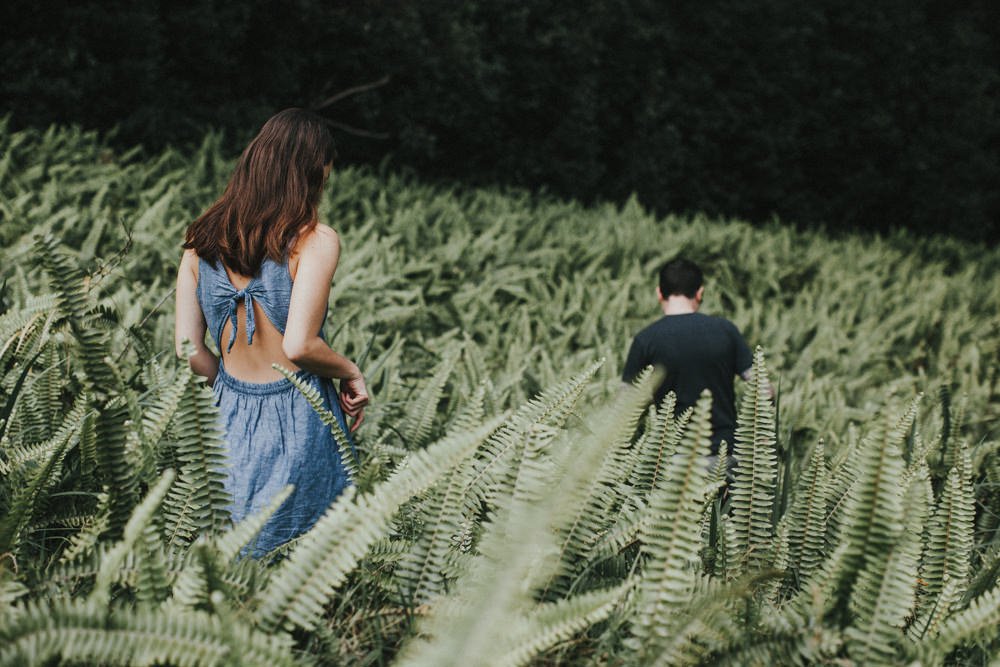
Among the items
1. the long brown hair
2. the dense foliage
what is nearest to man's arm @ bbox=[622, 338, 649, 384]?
the long brown hair

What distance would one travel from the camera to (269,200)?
2342 mm

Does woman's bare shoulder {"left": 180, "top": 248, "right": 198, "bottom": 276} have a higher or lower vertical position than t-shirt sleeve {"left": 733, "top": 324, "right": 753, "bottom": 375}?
higher

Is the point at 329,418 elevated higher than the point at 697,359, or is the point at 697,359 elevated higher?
the point at 329,418

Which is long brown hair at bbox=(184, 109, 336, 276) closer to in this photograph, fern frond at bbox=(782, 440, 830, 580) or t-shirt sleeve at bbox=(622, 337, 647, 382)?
fern frond at bbox=(782, 440, 830, 580)

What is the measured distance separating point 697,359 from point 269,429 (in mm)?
2370

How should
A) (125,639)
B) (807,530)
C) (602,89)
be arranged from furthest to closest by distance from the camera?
1. (602,89)
2. (807,530)
3. (125,639)

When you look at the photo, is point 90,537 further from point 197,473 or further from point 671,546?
point 671,546

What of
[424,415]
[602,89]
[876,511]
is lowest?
[424,415]

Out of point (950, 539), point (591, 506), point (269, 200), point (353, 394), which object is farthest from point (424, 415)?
point (950, 539)

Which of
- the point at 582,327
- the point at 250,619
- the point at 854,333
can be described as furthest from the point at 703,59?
the point at 250,619

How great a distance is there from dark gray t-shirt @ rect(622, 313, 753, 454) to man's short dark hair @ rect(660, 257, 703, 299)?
0.66 feet

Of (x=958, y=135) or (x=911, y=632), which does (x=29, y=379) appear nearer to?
(x=911, y=632)

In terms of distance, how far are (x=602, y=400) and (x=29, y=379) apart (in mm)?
3208

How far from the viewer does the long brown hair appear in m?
2.32
